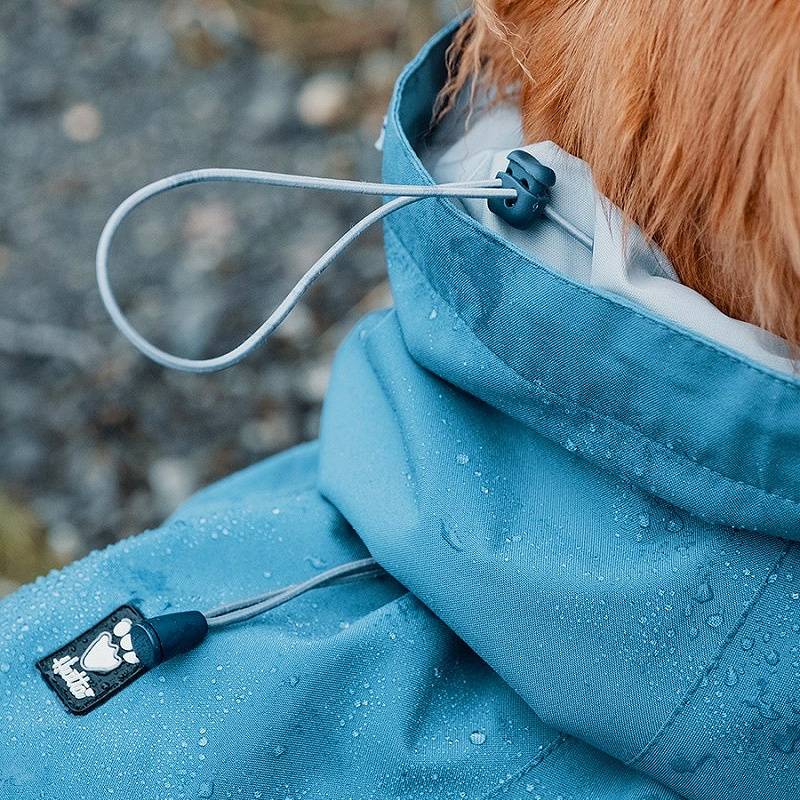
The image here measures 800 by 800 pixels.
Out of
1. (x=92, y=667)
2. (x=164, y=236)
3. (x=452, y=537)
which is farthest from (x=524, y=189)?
(x=164, y=236)

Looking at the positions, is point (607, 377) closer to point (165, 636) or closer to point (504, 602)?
point (504, 602)

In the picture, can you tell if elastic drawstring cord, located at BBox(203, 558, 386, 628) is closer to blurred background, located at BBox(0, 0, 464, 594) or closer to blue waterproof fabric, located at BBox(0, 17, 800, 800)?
blue waterproof fabric, located at BBox(0, 17, 800, 800)

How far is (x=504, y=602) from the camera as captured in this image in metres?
0.73

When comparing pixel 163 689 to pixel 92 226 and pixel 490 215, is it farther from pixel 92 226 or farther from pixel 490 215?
pixel 92 226

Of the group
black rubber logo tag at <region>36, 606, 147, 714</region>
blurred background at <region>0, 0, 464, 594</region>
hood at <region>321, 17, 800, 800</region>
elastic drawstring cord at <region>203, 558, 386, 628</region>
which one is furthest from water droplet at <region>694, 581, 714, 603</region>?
blurred background at <region>0, 0, 464, 594</region>

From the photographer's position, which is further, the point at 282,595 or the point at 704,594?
the point at 282,595

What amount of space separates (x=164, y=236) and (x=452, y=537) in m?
1.74

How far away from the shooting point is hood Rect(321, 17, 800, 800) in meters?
0.66

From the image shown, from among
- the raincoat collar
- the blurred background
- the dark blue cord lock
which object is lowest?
the blurred background

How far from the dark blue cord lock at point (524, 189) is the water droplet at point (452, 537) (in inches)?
9.2

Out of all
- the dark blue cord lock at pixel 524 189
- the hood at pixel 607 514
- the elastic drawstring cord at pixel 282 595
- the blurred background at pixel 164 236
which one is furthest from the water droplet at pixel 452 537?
the blurred background at pixel 164 236

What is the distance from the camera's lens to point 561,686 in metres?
0.72

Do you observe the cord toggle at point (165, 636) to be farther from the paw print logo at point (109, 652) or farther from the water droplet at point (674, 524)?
the water droplet at point (674, 524)

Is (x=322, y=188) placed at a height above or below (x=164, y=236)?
above
